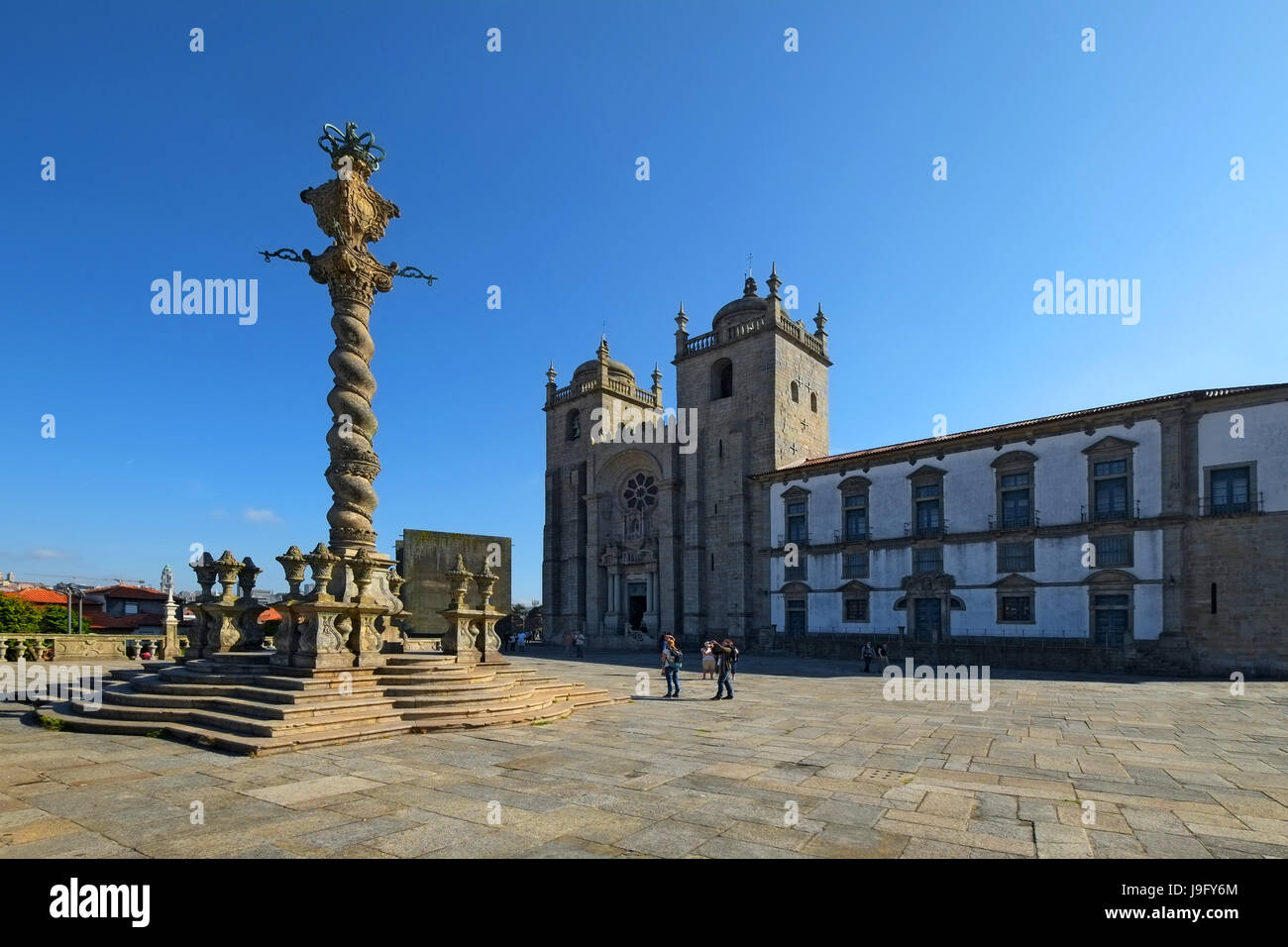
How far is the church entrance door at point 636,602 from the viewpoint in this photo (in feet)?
146

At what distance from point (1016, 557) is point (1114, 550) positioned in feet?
11.0

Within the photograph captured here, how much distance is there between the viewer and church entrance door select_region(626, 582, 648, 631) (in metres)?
44.4

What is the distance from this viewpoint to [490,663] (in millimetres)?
14672

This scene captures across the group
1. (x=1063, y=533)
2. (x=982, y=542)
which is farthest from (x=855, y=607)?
(x=1063, y=533)

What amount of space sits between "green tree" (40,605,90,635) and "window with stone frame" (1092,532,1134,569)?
48.8 meters

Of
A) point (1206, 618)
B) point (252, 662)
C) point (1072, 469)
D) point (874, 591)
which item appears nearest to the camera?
point (252, 662)

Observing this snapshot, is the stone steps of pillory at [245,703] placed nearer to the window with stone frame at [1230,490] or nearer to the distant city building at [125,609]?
the window with stone frame at [1230,490]

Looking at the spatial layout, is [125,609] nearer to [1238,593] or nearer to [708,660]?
[708,660]

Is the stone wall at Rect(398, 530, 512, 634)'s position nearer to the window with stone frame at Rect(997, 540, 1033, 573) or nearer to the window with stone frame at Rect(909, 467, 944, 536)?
the window with stone frame at Rect(909, 467, 944, 536)

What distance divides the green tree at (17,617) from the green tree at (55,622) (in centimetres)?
130

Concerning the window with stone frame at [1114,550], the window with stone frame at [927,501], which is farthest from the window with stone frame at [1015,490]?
the window with stone frame at [1114,550]
